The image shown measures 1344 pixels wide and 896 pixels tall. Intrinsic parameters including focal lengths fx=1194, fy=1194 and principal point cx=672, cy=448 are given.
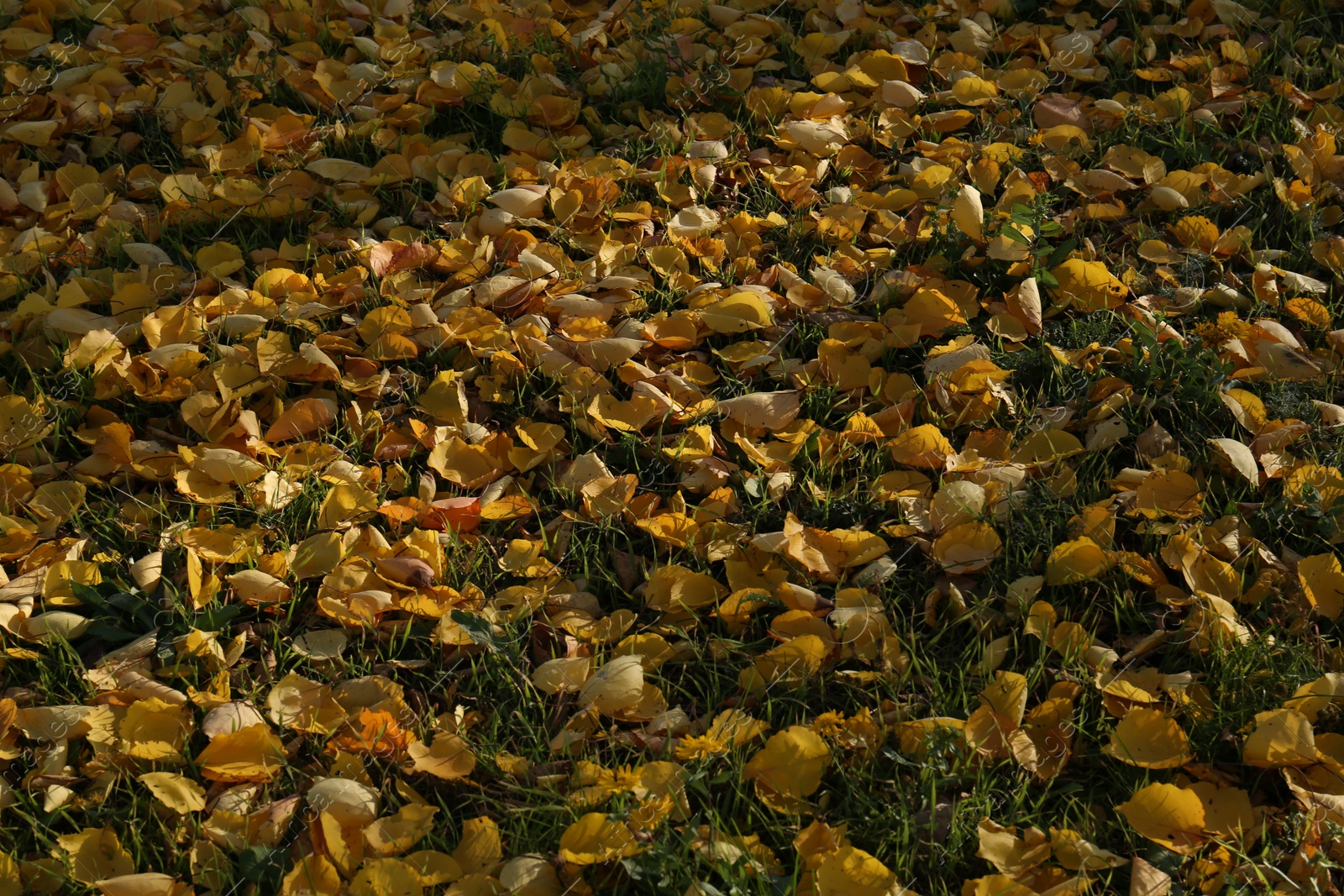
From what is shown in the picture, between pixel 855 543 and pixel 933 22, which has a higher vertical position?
pixel 933 22

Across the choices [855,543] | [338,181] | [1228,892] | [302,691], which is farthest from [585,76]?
[1228,892]

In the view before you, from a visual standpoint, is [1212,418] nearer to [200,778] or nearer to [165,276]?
[200,778]

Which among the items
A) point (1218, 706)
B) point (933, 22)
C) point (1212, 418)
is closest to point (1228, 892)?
point (1218, 706)

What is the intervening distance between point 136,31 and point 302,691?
2.08m

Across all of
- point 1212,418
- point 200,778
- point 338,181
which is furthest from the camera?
point 338,181

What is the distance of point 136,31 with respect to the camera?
116 inches

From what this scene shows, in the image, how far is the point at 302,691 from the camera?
5.29ft

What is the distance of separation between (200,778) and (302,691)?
164 mm

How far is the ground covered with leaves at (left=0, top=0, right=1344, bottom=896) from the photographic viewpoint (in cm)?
147

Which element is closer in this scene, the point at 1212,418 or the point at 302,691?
the point at 302,691

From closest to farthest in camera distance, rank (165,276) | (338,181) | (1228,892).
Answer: (1228,892), (165,276), (338,181)

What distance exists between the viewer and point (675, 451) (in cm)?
192

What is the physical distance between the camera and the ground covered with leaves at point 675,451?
1469 mm

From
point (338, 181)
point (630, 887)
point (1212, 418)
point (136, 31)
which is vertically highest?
point (136, 31)
